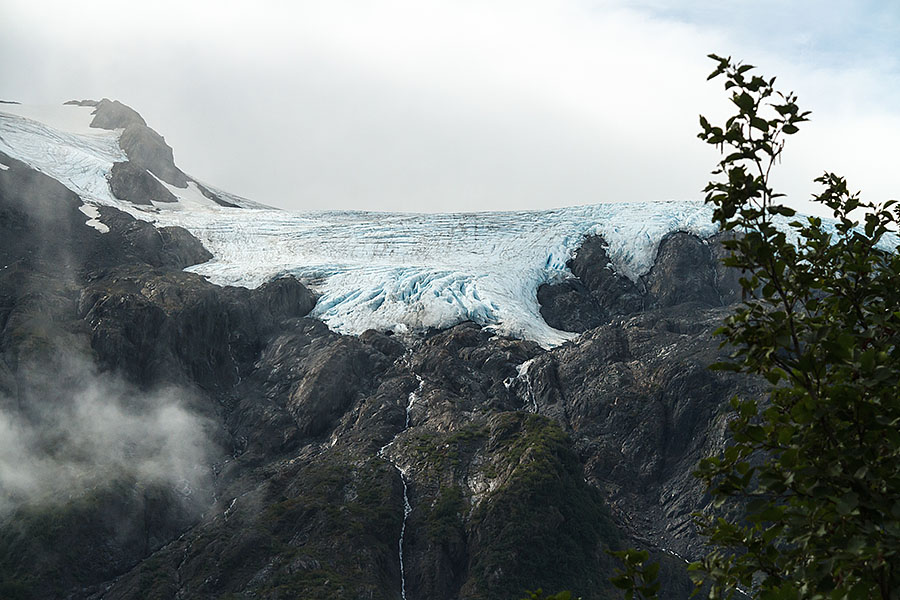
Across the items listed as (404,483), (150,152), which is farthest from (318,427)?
(150,152)

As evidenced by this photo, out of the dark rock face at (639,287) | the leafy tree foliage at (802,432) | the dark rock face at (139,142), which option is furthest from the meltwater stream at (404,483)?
the dark rock face at (139,142)

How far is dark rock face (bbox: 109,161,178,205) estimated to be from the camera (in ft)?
374

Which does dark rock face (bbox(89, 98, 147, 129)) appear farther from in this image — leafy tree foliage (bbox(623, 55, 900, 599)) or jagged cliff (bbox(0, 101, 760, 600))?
leafy tree foliage (bbox(623, 55, 900, 599))

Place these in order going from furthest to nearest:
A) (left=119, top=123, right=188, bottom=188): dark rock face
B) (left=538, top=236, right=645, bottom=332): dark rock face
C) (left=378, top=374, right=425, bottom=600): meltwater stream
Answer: (left=119, top=123, right=188, bottom=188): dark rock face, (left=538, top=236, right=645, bottom=332): dark rock face, (left=378, top=374, right=425, bottom=600): meltwater stream

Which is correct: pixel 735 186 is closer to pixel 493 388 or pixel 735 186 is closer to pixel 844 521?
pixel 844 521

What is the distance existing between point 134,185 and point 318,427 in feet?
178

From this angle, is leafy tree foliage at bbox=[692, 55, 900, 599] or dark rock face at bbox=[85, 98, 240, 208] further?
dark rock face at bbox=[85, 98, 240, 208]

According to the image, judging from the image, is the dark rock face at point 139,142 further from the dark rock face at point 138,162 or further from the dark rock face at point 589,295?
the dark rock face at point 589,295

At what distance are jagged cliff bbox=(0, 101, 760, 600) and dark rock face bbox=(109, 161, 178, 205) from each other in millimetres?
10660

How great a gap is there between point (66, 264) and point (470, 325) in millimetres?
42490

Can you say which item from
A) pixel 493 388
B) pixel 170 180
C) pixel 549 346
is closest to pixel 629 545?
pixel 493 388

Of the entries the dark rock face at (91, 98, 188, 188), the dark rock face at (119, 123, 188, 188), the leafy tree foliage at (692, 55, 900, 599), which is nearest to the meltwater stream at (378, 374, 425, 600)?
the leafy tree foliage at (692, 55, 900, 599)

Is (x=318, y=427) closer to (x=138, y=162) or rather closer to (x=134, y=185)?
(x=134, y=185)

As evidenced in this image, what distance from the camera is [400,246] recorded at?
341 ft
